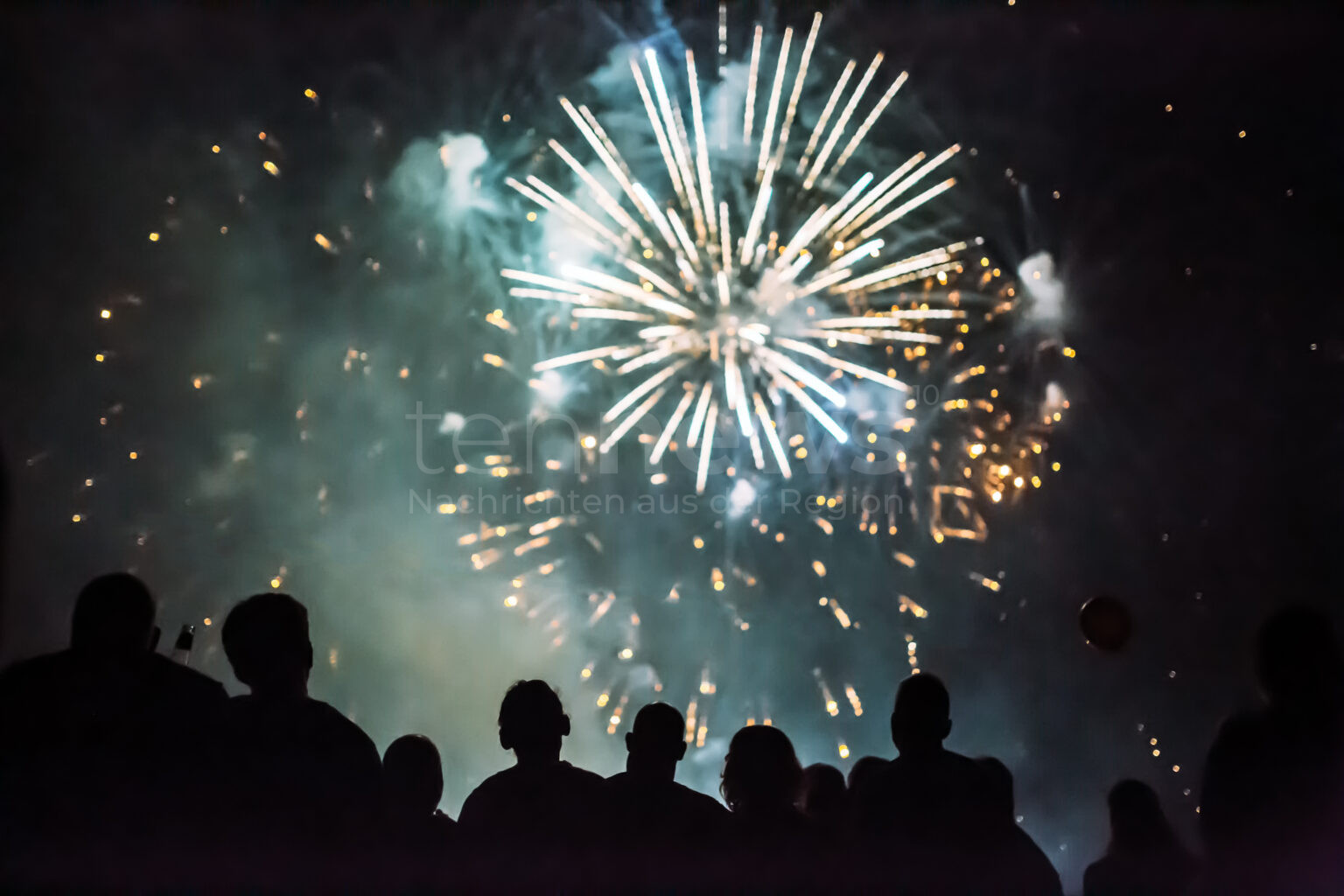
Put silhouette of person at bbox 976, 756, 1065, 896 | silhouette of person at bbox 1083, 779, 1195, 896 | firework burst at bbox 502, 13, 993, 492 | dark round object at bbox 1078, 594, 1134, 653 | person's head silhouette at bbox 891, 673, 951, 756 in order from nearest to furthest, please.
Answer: silhouette of person at bbox 976, 756, 1065, 896
person's head silhouette at bbox 891, 673, 951, 756
silhouette of person at bbox 1083, 779, 1195, 896
dark round object at bbox 1078, 594, 1134, 653
firework burst at bbox 502, 13, 993, 492

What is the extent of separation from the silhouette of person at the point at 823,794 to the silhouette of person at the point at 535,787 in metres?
0.58

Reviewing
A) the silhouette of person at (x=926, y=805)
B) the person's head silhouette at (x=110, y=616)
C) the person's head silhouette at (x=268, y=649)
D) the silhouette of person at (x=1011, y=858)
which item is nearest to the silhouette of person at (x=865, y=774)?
the silhouette of person at (x=926, y=805)

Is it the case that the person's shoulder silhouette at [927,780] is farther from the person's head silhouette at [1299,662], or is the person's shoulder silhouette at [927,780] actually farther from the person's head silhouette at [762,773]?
the person's head silhouette at [1299,662]

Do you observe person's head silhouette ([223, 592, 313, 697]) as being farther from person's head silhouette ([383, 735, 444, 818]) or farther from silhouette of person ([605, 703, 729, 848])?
silhouette of person ([605, 703, 729, 848])

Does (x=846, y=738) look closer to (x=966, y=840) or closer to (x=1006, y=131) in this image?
(x=1006, y=131)

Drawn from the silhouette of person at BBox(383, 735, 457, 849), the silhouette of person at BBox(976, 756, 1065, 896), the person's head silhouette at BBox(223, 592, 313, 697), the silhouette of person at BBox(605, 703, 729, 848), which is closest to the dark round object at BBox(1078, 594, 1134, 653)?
the silhouette of person at BBox(976, 756, 1065, 896)

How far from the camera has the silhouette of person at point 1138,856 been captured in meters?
2.18

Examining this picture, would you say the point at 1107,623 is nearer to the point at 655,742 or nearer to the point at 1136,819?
the point at 1136,819

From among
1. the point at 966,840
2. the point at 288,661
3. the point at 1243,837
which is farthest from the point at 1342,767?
the point at 288,661

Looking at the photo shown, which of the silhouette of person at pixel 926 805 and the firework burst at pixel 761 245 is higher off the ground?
the firework burst at pixel 761 245

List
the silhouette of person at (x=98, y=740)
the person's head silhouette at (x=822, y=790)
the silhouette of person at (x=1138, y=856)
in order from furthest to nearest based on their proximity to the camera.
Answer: the person's head silhouette at (x=822, y=790), the silhouette of person at (x=1138, y=856), the silhouette of person at (x=98, y=740)

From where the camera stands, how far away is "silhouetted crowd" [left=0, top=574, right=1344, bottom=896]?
6.13ft

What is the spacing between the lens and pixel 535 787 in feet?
6.61

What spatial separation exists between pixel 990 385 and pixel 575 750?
5.12 m
